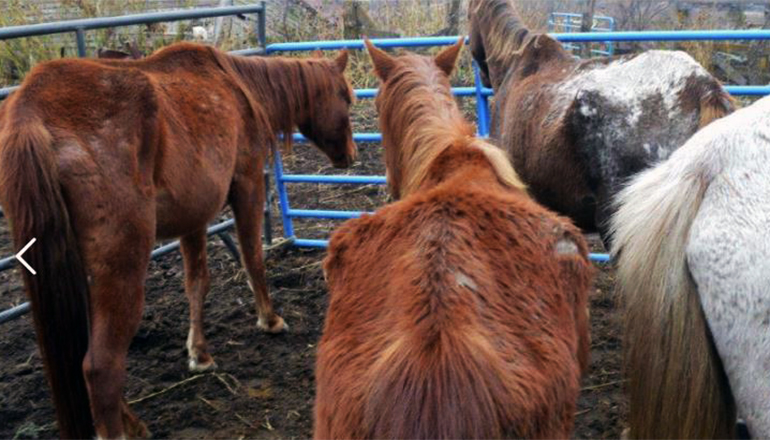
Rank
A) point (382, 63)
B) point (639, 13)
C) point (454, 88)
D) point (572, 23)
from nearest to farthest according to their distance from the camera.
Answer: point (382, 63) < point (454, 88) < point (639, 13) < point (572, 23)

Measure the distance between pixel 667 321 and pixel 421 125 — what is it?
1003 millimetres

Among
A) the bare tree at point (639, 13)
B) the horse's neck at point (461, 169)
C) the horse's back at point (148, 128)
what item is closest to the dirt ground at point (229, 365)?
the horse's back at point (148, 128)

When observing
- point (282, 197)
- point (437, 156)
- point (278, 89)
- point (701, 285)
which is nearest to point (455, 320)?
point (437, 156)

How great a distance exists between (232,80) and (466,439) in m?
2.97

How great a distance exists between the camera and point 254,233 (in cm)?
425

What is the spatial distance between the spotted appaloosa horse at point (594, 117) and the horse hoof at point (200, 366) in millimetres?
1866

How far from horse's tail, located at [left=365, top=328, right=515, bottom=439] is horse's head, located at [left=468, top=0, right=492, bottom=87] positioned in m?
3.69

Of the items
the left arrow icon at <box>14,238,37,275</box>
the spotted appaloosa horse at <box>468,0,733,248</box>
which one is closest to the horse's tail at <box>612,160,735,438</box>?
the spotted appaloosa horse at <box>468,0,733,248</box>

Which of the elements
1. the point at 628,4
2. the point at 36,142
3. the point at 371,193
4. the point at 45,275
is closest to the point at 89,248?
the point at 45,275

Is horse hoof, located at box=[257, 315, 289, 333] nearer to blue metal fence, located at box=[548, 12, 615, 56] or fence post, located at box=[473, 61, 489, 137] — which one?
fence post, located at box=[473, 61, 489, 137]

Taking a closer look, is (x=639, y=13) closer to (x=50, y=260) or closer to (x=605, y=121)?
(x=605, y=121)

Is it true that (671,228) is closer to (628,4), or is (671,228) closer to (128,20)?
(128,20)

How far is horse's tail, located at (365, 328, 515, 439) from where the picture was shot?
4.50 feet

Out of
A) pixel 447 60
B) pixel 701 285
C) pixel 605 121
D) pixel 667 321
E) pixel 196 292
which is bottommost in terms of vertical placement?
pixel 196 292
